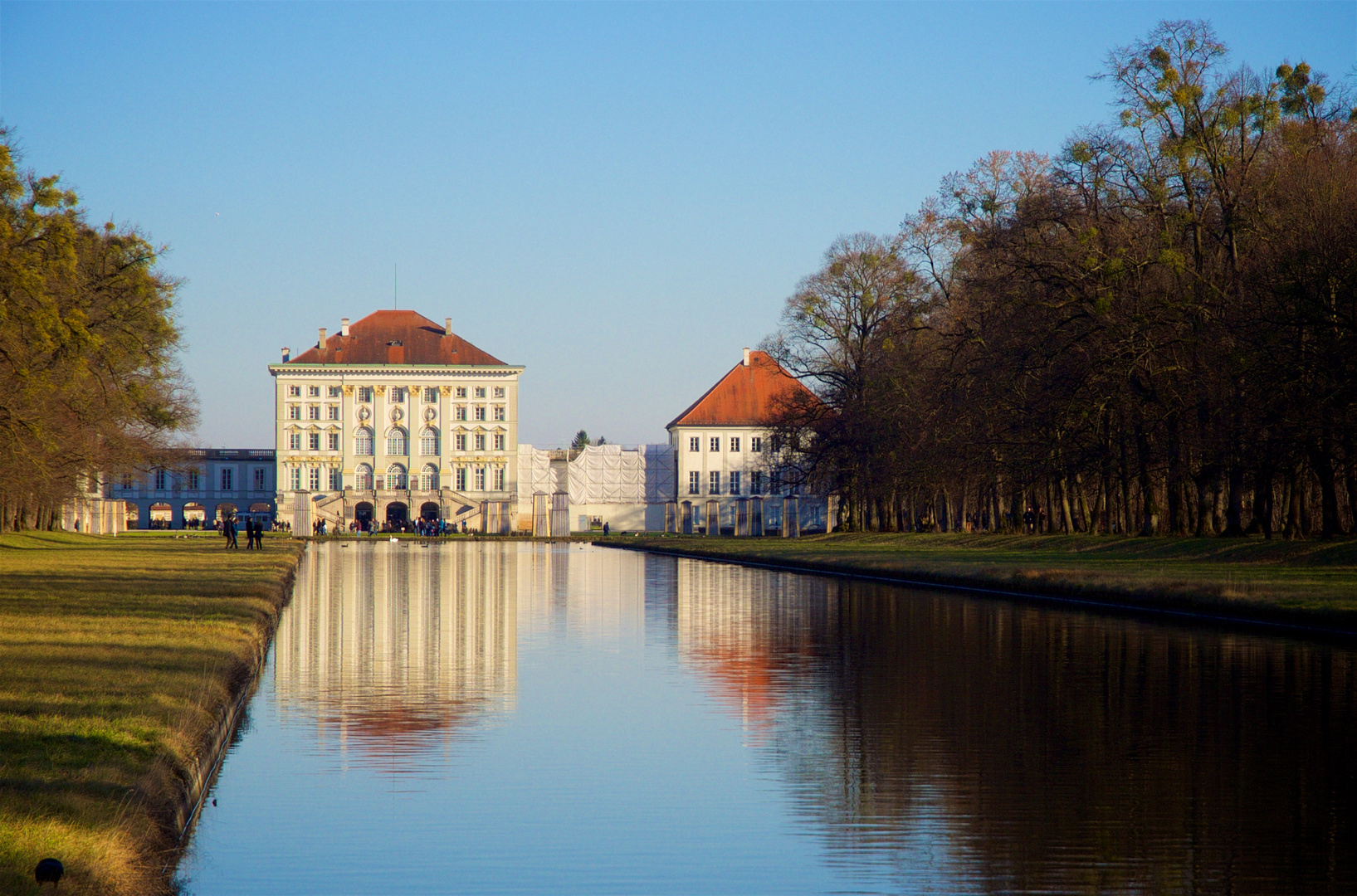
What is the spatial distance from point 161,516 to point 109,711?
129 metres

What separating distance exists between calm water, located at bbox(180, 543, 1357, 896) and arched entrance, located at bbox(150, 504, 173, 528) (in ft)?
378

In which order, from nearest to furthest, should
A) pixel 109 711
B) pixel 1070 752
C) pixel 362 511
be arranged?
1. pixel 109 711
2. pixel 1070 752
3. pixel 362 511

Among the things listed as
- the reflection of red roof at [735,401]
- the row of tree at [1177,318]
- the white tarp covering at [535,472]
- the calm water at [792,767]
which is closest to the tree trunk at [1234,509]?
the row of tree at [1177,318]

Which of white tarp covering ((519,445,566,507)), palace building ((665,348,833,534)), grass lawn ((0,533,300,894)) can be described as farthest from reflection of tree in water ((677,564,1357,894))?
white tarp covering ((519,445,566,507))

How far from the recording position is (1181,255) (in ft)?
119

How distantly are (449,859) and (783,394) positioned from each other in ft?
195

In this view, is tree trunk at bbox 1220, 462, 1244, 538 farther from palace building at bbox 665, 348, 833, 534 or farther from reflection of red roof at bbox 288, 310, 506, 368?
reflection of red roof at bbox 288, 310, 506, 368

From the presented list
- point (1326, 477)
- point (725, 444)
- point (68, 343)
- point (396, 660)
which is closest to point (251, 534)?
point (68, 343)

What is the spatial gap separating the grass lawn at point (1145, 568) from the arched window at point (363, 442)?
71.6m

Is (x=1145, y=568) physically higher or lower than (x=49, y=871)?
higher

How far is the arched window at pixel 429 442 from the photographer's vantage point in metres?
121

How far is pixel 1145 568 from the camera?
103 feet

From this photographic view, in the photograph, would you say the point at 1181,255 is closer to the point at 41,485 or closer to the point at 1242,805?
the point at 1242,805

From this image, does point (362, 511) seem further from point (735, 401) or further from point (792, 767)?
point (792, 767)
